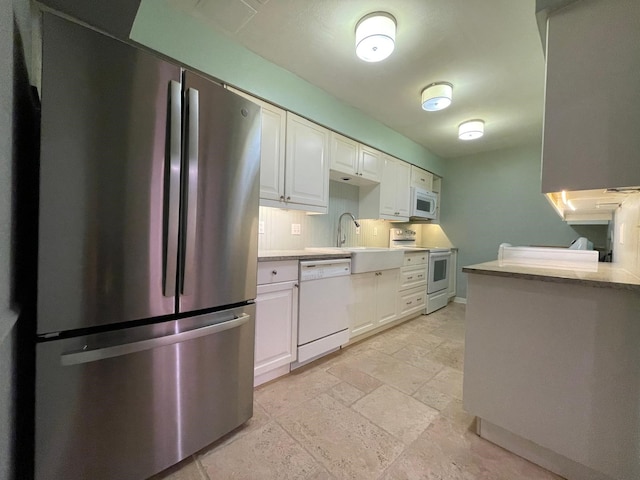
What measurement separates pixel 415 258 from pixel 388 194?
90cm

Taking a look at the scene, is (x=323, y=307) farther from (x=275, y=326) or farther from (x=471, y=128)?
(x=471, y=128)

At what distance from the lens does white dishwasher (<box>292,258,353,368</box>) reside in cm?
197

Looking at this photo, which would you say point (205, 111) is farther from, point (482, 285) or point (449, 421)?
point (449, 421)

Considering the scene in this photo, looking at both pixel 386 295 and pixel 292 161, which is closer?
pixel 292 161

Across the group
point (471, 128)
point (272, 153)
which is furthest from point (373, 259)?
point (471, 128)

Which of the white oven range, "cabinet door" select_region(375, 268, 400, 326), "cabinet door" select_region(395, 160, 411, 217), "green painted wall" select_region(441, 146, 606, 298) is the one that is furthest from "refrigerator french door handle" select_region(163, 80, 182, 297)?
"green painted wall" select_region(441, 146, 606, 298)

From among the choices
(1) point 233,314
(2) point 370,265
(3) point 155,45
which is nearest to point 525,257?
(2) point 370,265

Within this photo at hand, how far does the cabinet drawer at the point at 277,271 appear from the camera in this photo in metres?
1.70

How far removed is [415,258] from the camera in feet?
10.7

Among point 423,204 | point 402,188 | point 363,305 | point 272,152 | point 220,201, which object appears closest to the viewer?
point 220,201

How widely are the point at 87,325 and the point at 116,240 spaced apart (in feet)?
1.04

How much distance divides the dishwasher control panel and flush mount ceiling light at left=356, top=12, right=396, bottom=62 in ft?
4.95

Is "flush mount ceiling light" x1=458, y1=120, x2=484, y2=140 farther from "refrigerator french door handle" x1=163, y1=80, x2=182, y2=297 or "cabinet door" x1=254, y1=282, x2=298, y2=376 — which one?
"refrigerator french door handle" x1=163, y1=80, x2=182, y2=297

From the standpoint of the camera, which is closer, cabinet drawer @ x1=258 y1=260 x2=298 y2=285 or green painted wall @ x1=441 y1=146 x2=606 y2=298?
cabinet drawer @ x1=258 y1=260 x2=298 y2=285
